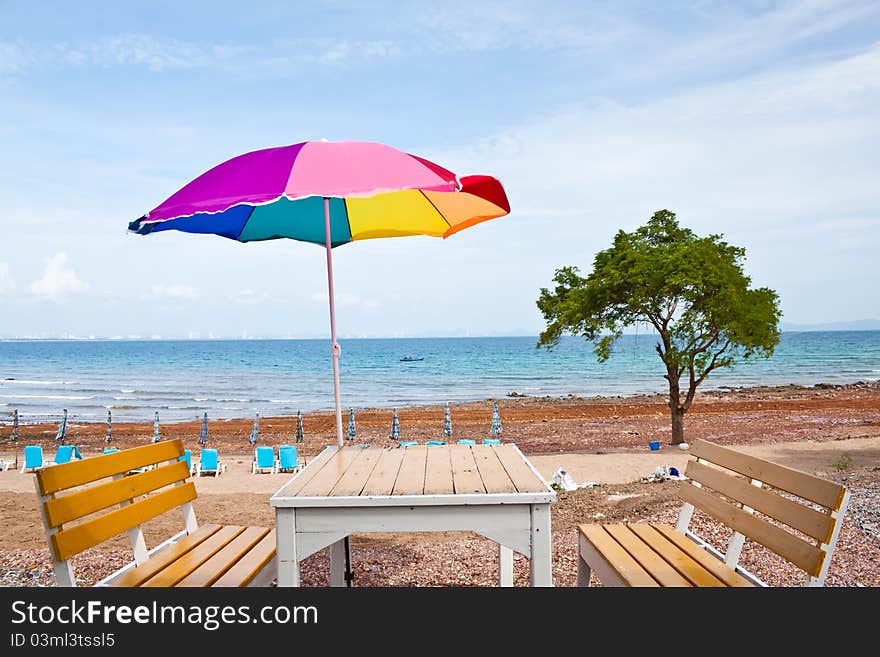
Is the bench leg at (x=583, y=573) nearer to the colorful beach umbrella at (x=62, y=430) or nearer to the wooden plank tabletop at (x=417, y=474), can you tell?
the wooden plank tabletop at (x=417, y=474)

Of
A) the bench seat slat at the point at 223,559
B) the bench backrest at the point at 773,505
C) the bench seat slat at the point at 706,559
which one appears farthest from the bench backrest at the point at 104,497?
the bench backrest at the point at 773,505

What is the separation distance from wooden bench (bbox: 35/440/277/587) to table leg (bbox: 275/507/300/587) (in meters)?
0.21

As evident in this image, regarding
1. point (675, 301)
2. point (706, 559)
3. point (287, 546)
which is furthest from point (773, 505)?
point (675, 301)

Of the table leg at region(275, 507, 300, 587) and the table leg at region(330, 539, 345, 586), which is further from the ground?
the table leg at region(275, 507, 300, 587)

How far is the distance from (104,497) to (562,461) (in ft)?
37.4

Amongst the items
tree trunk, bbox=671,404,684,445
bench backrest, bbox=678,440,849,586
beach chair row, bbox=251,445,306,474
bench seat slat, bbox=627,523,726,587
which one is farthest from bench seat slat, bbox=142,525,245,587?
tree trunk, bbox=671,404,684,445

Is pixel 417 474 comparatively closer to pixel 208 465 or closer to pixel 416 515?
pixel 416 515

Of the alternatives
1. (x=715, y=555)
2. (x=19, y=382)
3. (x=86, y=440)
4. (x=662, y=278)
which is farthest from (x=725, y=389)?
(x=19, y=382)

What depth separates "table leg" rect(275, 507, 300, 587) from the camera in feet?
8.93

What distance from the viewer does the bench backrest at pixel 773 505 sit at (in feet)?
7.70

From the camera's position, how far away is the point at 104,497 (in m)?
2.95

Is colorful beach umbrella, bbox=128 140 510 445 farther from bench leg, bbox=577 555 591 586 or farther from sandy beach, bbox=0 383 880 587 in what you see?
bench leg, bbox=577 555 591 586

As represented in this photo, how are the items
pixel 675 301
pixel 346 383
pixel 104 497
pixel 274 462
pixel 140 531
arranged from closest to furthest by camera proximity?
pixel 104 497, pixel 140 531, pixel 274 462, pixel 675 301, pixel 346 383

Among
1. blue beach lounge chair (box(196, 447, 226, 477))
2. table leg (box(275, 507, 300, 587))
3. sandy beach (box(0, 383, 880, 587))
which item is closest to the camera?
table leg (box(275, 507, 300, 587))
